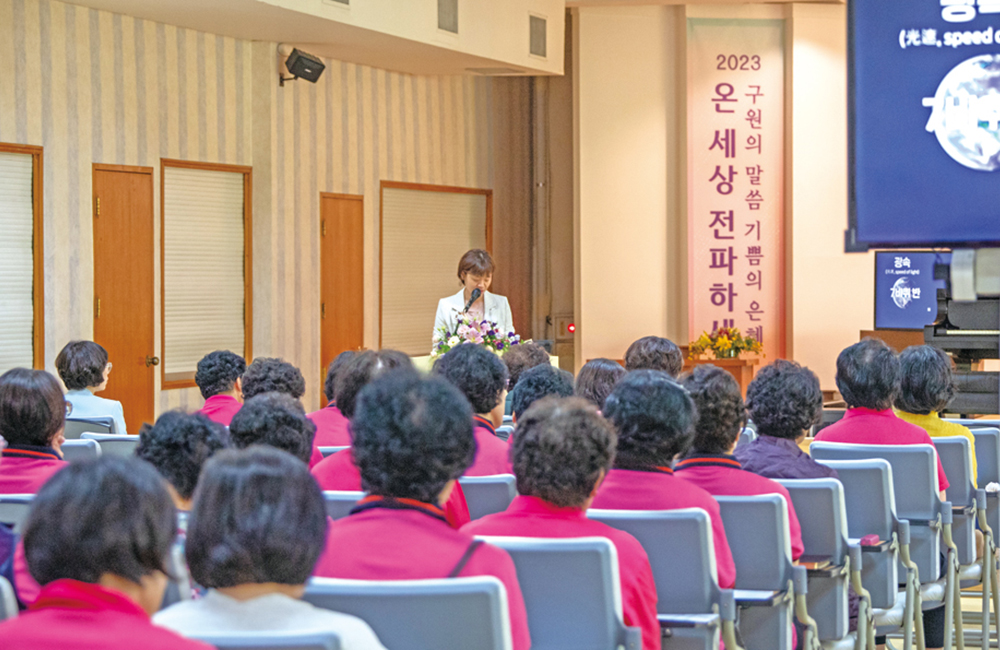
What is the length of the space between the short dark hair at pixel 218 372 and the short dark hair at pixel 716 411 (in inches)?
91.8

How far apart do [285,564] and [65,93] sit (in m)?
6.33

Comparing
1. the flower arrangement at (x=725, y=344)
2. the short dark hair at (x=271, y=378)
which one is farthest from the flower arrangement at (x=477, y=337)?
the flower arrangement at (x=725, y=344)

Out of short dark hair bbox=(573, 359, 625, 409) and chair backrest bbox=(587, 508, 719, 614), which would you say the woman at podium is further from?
chair backrest bbox=(587, 508, 719, 614)

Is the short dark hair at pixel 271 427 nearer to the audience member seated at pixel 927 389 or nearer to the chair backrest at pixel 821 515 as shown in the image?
the chair backrest at pixel 821 515

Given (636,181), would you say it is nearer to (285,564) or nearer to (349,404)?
(349,404)

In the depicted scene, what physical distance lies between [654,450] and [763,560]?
41cm

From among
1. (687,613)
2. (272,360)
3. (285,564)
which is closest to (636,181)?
(272,360)

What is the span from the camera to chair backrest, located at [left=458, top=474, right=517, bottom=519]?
2.79m

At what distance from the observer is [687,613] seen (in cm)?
237

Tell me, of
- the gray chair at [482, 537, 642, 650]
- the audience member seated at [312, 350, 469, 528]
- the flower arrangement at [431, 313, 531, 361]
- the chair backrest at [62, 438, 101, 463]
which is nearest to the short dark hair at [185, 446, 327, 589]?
the audience member seated at [312, 350, 469, 528]

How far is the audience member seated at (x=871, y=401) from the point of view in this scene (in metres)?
3.65

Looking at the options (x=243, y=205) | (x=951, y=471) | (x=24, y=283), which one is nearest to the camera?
(x=951, y=471)

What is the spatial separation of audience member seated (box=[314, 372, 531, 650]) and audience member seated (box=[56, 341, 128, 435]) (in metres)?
3.22

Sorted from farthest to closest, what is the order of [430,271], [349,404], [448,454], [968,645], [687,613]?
[430,271] → [968,645] → [349,404] → [687,613] → [448,454]
